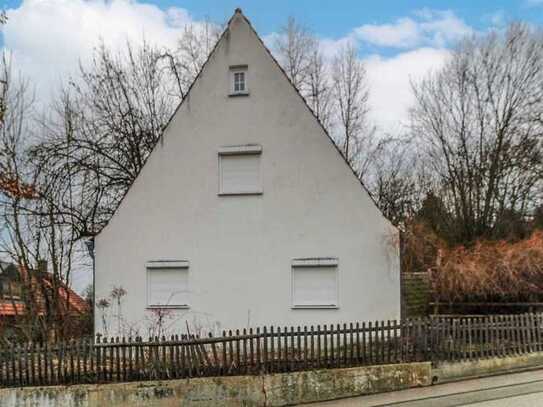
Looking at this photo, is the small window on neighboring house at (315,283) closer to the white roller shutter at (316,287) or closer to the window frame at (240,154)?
the white roller shutter at (316,287)

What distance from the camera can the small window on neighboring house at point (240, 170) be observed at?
16.5m

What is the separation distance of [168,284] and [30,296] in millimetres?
4037

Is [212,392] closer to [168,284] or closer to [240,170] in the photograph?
[168,284]

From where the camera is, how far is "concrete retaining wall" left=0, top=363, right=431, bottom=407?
34.9 feet

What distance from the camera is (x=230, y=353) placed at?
11.3 metres

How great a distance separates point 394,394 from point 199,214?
752cm

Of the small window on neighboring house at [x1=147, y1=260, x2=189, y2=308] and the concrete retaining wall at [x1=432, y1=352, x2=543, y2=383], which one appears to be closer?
the concrete retaining wall at [x1=432, y1=352, x2=543, y2=383]

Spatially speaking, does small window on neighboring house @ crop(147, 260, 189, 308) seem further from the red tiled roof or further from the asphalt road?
the asphalt road

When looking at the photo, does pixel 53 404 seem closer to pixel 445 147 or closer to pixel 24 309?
pixel 24 309

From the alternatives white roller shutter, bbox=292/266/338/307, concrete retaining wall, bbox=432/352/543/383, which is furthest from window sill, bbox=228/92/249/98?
concrete retaining wall, bbox=432/352/543/383

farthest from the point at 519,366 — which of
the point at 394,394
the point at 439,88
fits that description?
the point at 439,88

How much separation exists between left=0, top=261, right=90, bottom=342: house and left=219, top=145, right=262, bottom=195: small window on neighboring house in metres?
5.82

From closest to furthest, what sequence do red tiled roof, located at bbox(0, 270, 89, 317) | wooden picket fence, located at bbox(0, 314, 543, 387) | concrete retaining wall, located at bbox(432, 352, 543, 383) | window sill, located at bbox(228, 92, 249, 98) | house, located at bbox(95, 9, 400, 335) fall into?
wooden picket fence, located at bbox(0, 314, 543, 387), concrete retaining wall, located at bbox(432, 352, 543, 383), house, located at bbox(95, 9, 400, 335), window sill, located at bbox(228, 92, 249, 98), red tiled roof, located at bbox(0, 270, 89, 317)

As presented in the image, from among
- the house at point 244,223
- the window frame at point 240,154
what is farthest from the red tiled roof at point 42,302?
the window frame at point 240,154
